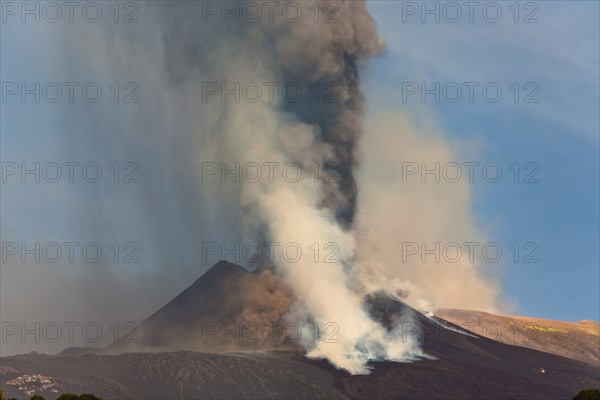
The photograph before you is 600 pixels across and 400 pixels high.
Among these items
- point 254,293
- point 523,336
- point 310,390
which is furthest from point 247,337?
point 523,336

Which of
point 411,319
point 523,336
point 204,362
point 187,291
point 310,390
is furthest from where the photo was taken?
point 523,336

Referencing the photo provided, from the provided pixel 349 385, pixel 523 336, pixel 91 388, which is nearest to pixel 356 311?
pixel 349 385

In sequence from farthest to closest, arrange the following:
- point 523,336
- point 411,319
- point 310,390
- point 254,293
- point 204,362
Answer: point 523,336
point 254,293
point 411,319
point 204,362
point 310,390

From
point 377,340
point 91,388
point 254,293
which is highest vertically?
point 254,293

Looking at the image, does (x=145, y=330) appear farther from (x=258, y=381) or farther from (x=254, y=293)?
(x=258, y=381)

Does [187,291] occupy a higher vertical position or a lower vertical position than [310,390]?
higher

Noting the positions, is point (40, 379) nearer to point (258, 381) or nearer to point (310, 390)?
point (258, 381)

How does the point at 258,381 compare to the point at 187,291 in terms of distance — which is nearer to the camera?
the point at 258,381
